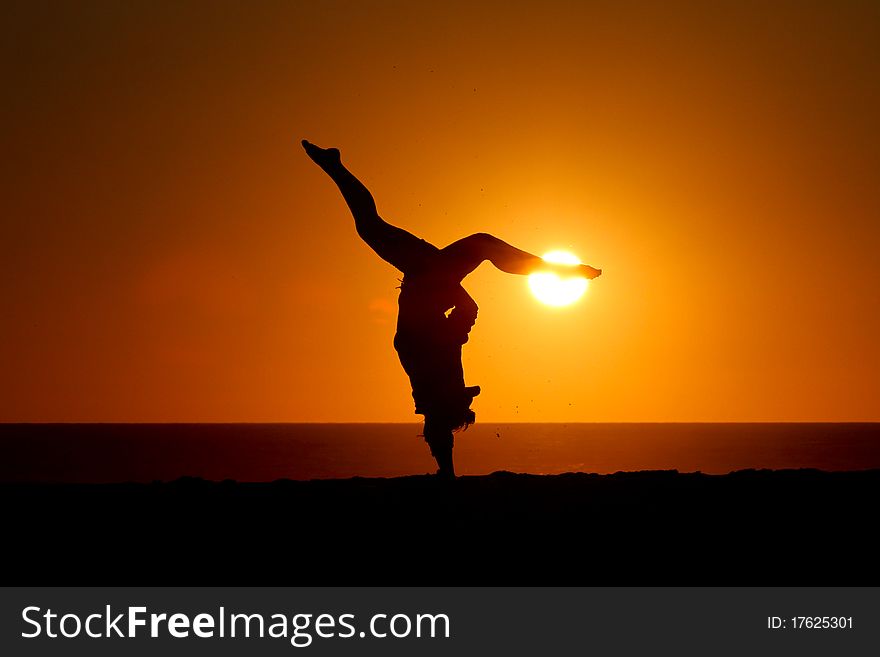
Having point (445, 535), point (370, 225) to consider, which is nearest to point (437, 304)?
point (370, 225)

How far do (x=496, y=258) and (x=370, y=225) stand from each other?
166 centimetres

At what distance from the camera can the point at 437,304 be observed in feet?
47.5

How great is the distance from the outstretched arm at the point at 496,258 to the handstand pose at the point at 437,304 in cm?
1

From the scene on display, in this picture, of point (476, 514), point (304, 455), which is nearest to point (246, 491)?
point (476, 514)

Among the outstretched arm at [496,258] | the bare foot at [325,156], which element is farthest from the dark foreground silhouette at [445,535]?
the bare foot at [325,156]

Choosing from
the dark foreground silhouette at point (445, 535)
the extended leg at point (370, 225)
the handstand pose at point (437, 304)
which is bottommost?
the dark foreground silhouette at point (445, 535)

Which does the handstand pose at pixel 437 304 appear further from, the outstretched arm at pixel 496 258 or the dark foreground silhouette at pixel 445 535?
the dark foreground silhouette at pixel 445 535

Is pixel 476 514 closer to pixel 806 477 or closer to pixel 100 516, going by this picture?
pixel 100 516

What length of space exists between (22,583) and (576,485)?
554 centimetres

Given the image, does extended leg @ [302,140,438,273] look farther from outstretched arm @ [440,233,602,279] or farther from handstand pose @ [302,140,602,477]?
outstretched arm @ [440,233,602,279]

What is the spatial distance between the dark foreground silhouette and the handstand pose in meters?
2.70

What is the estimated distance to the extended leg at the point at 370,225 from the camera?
14.5m

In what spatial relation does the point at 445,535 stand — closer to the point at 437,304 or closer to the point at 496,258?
the point at 437,304
